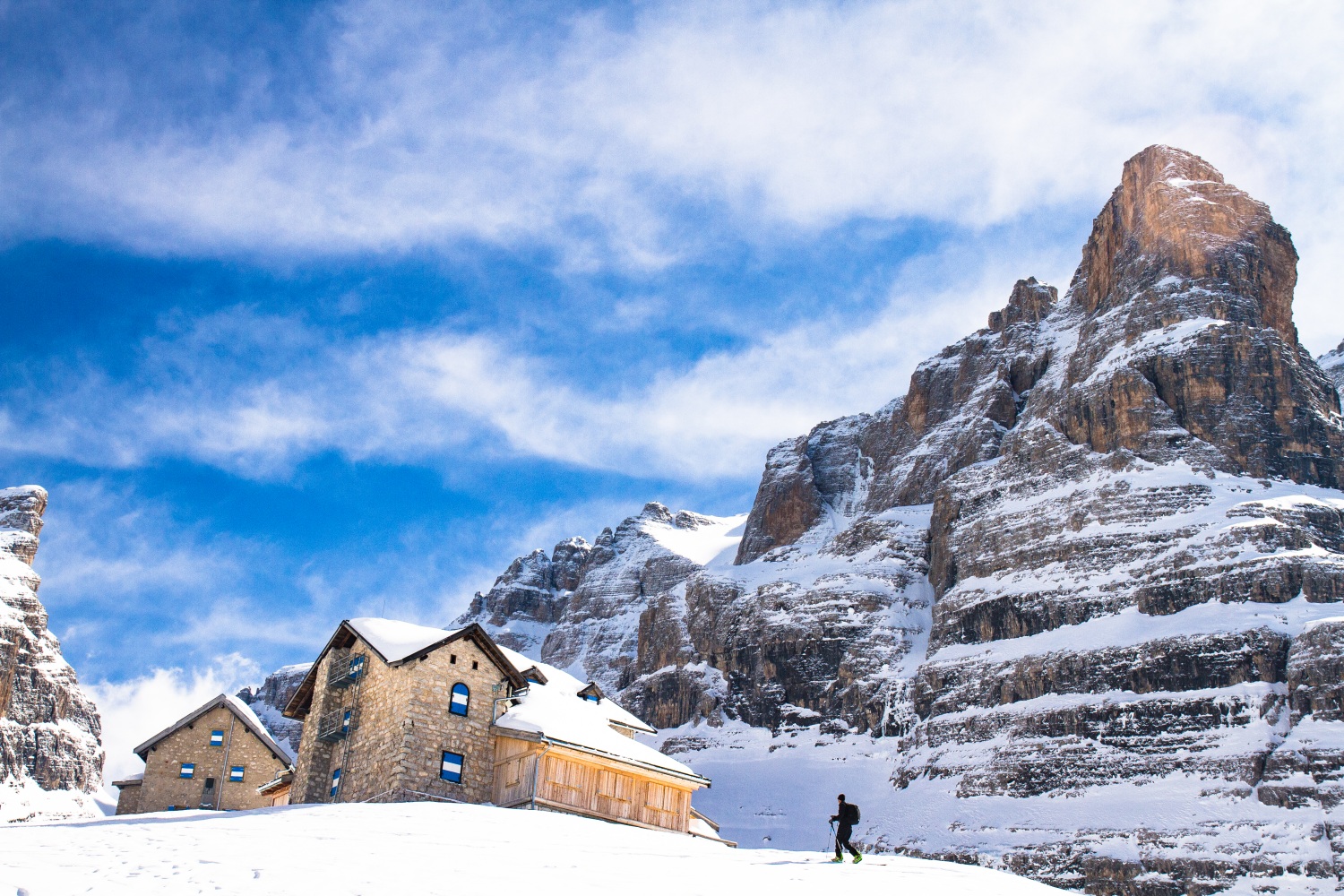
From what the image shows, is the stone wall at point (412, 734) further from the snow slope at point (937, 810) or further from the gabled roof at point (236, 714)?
the snow slope at point (937, 810)

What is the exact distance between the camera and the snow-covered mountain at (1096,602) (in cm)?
6650

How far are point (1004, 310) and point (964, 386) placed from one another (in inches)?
476

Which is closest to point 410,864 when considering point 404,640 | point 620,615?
point 404,640

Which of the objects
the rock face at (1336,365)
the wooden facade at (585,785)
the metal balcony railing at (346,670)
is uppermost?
the rock face at (1336,365)

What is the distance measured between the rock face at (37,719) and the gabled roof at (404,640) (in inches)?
2660

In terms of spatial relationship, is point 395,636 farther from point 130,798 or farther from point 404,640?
point 130,798

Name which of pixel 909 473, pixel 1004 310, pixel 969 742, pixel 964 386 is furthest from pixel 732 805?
pixel 1004 310

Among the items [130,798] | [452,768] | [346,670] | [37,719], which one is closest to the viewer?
[452,768]

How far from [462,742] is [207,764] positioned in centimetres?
2039

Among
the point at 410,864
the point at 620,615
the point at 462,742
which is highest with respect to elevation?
the point at 620,615

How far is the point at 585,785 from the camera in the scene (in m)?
33.3

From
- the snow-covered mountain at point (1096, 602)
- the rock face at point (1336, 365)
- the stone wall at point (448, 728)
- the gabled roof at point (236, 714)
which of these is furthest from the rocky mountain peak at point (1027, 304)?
the stone wall at point (448, 728)

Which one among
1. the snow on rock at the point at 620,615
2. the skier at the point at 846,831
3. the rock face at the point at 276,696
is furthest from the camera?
the rock face at the point at 276,696

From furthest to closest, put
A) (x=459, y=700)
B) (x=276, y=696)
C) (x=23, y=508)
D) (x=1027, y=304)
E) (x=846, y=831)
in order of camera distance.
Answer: (x=276, y=696) → (x=1027, y=304) → (x=23, y=508) → (x=459, y=700) → (x=846, y=831)
